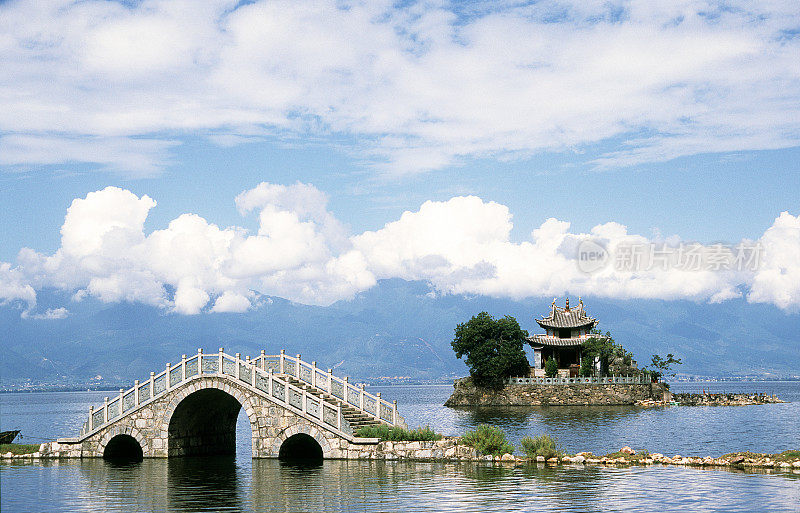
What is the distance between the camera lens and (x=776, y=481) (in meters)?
30.6

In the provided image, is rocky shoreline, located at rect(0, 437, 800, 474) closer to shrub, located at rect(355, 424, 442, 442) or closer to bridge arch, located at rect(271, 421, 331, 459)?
shrub, located at rect(355, 424, 442, 442)

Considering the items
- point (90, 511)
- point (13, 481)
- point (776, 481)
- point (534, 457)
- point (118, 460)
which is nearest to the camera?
point (90, 511)

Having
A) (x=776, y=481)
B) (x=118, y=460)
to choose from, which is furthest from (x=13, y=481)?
(x=776, y=481)

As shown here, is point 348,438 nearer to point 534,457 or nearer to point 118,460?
point 534,457

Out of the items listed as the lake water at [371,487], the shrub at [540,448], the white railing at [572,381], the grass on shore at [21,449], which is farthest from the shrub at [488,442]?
the white railing at [572,381]

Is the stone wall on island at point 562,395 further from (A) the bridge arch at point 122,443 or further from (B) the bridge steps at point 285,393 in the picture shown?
(A) the bridge arch at point 122,443

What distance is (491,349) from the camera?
11488 centimetres

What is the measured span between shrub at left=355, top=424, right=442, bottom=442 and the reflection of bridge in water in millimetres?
641

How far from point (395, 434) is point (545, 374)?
275ft

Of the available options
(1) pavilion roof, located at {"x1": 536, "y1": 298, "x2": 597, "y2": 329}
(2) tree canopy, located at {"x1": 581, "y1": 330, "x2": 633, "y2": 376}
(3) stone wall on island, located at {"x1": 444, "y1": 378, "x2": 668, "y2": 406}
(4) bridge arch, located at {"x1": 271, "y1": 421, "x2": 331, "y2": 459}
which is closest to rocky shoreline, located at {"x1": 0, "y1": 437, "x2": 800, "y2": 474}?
(4) bridge arch, located at {"x1": 271, "y1": 421, "x2": 331, "y2": 459}

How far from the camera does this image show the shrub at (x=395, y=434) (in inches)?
1553

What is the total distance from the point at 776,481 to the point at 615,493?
6.46m

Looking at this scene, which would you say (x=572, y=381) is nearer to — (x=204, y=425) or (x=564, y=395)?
(x=564, y=395)

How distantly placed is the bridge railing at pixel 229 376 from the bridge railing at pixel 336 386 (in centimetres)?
88
